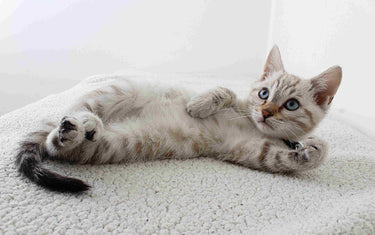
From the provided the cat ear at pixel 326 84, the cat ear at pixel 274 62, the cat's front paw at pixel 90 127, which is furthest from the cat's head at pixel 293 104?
the cat's front paw at pixel 90 127

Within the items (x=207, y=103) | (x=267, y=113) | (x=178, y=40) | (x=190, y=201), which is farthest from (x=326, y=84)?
(x=178, y=40)

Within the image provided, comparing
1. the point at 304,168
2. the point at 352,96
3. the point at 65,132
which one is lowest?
the point at 352,96

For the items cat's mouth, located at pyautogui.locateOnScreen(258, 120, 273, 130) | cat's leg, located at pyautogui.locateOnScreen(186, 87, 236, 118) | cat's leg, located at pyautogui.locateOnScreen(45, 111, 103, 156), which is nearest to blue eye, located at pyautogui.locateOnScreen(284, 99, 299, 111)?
cat's mouth, located at pyautogui.locateOnScreen(258, 120, 273, 130)

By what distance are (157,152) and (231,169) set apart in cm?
26

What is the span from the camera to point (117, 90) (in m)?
1.10

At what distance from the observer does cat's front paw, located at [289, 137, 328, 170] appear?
36.4 inches

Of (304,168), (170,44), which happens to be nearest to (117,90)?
(304,168)

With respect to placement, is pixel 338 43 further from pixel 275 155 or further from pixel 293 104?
pixel 275 155

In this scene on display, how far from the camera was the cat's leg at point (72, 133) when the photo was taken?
30.8 inches

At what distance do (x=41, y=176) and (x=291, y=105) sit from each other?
877 mm

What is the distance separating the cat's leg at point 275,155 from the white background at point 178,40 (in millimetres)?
900

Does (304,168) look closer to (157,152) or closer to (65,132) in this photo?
(157,152)

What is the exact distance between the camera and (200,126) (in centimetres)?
110

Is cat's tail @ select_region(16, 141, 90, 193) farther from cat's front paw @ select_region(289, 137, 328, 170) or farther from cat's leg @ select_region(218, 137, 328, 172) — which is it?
cat's front paw @ select_region(289, 137, 328, 170)
